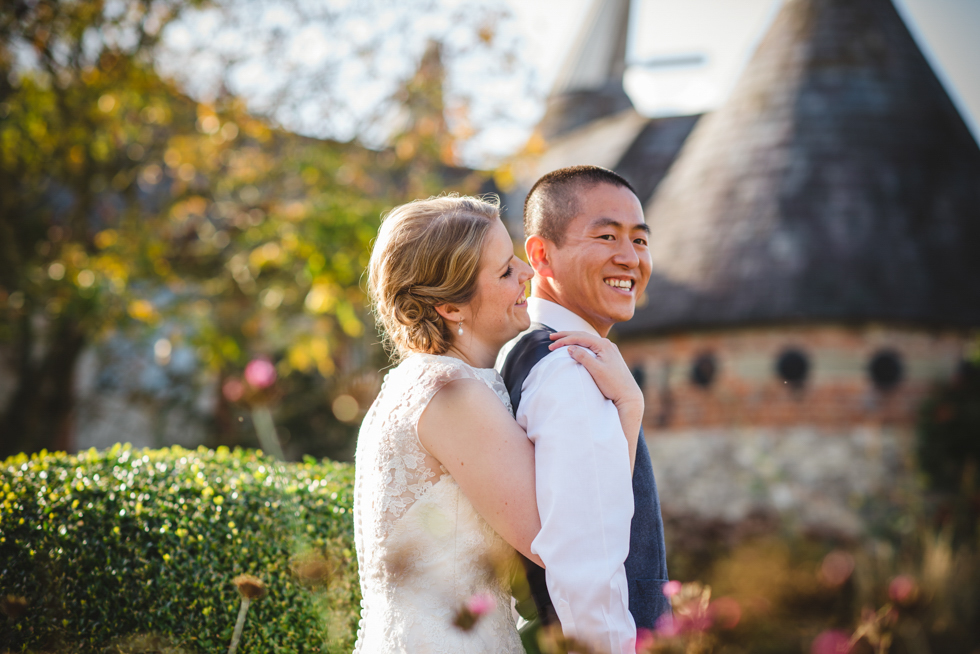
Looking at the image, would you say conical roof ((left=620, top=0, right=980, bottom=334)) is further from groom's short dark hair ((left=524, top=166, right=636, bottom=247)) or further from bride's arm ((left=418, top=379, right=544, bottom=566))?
bride's arm ((left=418, top=379, right=544, bottom=566))

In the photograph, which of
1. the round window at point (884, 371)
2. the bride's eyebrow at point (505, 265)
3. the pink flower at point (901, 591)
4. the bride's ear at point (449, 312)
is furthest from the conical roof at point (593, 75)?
the pink flower at point (901, 591)

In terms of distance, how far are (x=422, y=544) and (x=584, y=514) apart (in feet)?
1.63

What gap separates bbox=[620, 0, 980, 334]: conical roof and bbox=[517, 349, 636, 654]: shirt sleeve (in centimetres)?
967

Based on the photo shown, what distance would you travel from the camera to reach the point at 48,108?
9.34 metres

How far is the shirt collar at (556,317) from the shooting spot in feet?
8.88

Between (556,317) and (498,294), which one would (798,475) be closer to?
(556,317)

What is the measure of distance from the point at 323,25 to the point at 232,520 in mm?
8023

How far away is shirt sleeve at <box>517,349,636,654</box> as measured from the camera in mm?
1989

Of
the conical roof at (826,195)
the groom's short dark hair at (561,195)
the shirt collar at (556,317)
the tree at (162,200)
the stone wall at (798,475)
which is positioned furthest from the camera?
the conical roof at (826,195)

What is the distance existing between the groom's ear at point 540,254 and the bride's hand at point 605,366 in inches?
21.0

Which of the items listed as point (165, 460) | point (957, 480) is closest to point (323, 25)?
point (165, 460)

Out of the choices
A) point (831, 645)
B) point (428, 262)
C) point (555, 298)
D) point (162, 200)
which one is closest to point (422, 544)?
point (428, 262)

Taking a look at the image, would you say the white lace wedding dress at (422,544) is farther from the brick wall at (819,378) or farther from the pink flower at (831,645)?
the brick wall at (819,378)

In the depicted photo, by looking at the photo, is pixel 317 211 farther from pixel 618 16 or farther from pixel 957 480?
pixel 618 16
